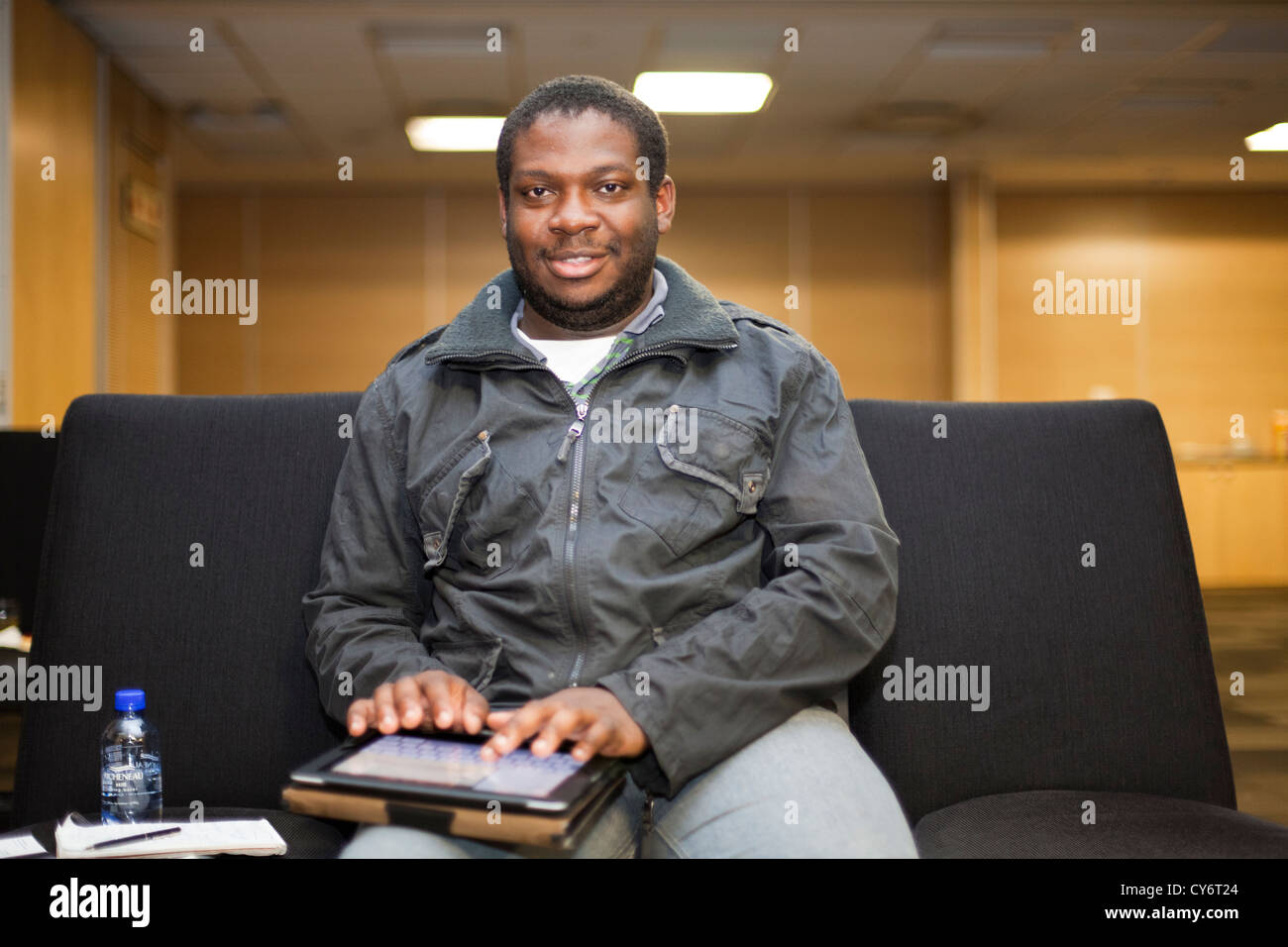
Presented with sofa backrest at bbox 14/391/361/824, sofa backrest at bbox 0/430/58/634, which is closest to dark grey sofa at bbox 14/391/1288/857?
sofa backrest at bbox 14/391/361/824

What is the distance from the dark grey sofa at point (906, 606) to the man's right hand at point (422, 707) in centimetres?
38

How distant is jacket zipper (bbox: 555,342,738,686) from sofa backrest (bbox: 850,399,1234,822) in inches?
18.0

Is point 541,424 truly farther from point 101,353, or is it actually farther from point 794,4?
point 101,353

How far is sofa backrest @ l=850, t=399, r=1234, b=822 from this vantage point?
1544mm

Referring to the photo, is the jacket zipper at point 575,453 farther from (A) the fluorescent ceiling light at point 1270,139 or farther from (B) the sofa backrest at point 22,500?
(A) the fluorescent ceiling light at point 1270,139

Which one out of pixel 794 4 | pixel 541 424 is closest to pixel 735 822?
pixel 541 424

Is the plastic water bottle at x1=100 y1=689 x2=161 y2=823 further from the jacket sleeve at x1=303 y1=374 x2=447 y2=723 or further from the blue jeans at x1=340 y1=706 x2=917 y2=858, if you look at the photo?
the blue jeans at x1=340 y1=706 x2=917 y2=858

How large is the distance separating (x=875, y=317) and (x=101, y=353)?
5699 mm

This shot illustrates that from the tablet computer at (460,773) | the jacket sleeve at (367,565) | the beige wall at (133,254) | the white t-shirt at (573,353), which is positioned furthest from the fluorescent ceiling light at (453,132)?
the tablet computer at (460,773)

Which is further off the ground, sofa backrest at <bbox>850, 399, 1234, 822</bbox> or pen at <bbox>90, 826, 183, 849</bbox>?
sofa backrest at <bbox>850, 399, 1234, 822</bbox>

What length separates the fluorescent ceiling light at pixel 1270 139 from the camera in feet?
21.7

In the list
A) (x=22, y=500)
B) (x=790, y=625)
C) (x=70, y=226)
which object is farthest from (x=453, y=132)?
(x=790, y=625)

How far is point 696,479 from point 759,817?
18.1 inches

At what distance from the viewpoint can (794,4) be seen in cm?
486
